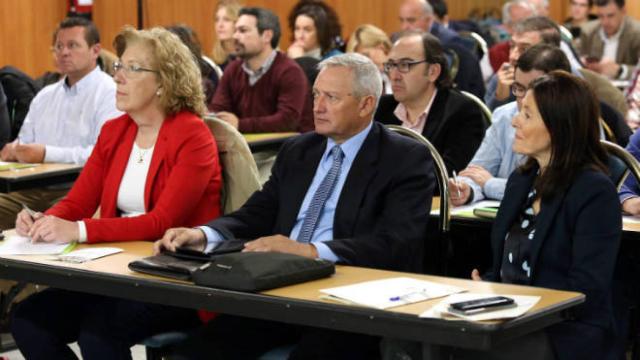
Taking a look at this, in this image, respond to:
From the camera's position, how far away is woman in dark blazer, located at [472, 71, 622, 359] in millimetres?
3055

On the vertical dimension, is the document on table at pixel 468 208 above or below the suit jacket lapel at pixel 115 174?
below

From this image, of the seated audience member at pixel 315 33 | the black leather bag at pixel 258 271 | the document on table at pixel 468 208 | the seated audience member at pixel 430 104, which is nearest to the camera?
the black leather bag at pixel 258 271

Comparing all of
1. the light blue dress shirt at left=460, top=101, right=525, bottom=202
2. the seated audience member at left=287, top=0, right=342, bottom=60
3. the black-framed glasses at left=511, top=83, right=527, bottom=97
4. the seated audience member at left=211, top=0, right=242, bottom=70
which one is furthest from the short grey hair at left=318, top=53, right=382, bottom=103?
the seated audience member at left=211, top=0, right=242, bottom=70

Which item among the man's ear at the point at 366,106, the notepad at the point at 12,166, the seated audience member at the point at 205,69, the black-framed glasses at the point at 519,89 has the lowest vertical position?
the notepad at the point at 12,166

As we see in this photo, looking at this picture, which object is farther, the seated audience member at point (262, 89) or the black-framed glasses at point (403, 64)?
the seated audience member at point (262, 89)

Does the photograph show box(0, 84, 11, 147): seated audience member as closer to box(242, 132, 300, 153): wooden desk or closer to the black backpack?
the black backpack

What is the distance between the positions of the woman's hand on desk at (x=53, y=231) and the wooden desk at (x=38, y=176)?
1444mm

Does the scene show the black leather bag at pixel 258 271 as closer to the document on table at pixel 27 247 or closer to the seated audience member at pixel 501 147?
the document on table at pixel 27 247

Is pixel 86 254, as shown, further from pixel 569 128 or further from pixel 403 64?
pixel 403 64

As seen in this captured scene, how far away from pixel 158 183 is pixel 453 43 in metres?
5.07

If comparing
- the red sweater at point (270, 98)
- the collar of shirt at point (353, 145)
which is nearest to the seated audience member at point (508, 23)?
the red sweater at point (270, 98)

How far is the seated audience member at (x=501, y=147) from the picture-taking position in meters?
4.38

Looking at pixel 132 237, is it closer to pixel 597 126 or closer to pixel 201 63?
pixel 597 126

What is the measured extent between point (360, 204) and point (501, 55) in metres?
5.91
